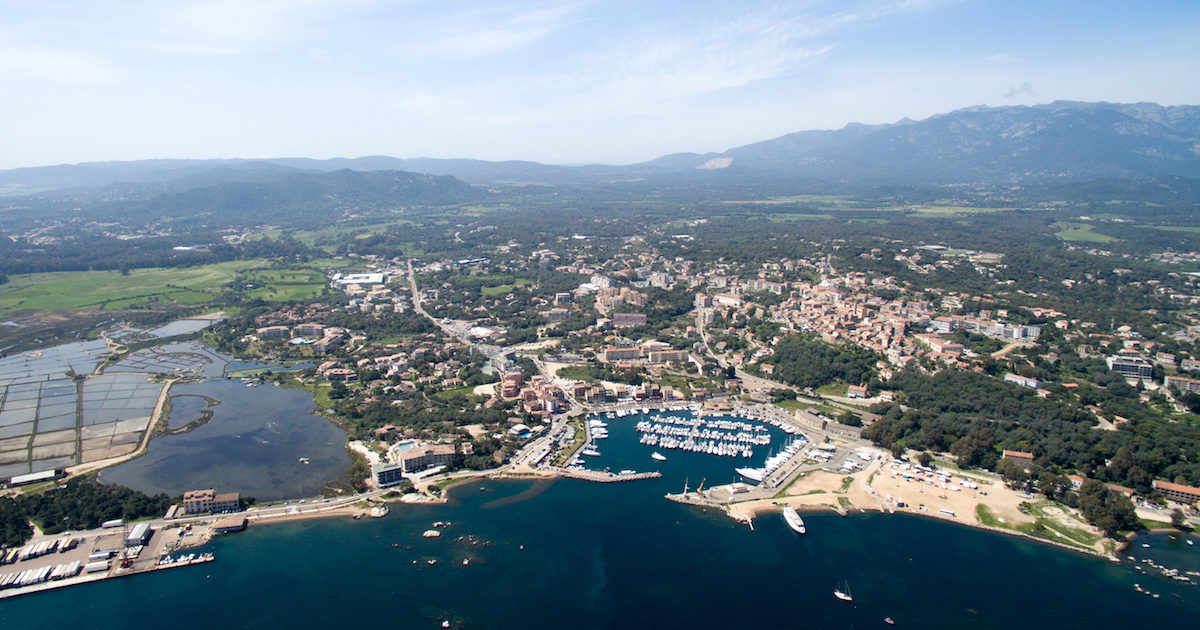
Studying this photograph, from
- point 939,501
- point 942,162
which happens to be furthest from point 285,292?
point 942,162

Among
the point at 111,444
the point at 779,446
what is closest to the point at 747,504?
the point at 779,446

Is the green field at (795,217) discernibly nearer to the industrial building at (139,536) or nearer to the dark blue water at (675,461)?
the dark blue water at (675,461)

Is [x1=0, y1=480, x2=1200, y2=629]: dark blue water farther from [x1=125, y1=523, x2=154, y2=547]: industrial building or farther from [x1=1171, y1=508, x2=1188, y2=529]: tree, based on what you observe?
[x1=1171, y1=508, x2=1188, y2=529]: tree

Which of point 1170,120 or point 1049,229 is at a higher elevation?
point 1170,120

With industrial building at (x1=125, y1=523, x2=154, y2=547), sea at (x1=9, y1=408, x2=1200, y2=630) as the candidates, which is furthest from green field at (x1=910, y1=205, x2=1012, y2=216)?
industrial building at (x1=125, y1=523, x2=154, y2=547)

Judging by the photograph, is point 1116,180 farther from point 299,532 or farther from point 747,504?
point 299,532

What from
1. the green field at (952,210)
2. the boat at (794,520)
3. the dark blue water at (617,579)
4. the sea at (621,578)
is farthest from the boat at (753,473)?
the green field at (952,210)
